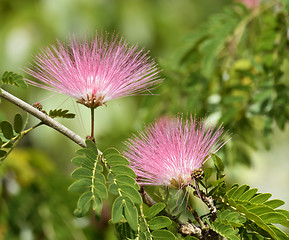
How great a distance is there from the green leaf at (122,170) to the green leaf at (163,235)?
0.08 meters

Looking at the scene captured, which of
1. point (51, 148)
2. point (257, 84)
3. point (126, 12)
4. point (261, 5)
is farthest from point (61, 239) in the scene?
point (126, 12)

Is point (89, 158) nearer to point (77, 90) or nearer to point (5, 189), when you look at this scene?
point (77, 90)

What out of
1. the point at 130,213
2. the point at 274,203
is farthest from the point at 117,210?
the point at 274,203

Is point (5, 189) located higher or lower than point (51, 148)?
lower

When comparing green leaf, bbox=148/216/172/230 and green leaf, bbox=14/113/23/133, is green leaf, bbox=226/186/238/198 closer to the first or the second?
green leaf, bbox=148/216/172/230

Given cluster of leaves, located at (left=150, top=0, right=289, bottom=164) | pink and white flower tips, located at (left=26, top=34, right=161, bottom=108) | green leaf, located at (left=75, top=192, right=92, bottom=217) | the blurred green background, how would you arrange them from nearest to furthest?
1. green leaf, located at (left=75, top=192, right=92, bottom=217)
2. pink and white flower tips, located at (left=26, top=34, right=161, bottom=108)
3. cluster of leaves, located at (left=150, top=0, right=289, bottom=164)
4. the blurred green background

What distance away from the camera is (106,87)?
721 mm

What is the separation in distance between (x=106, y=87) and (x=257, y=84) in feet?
2.20

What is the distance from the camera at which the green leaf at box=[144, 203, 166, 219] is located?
66 cm

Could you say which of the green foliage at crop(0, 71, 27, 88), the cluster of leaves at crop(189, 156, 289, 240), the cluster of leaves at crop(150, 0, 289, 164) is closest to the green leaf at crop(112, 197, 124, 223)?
the cluster of leaves at crop(189, 156, 289, 240)

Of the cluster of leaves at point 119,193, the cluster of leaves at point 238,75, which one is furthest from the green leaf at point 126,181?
the cluster of leaves at point 238,75

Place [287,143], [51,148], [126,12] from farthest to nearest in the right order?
[126,12] < [51,148] < [287,143]

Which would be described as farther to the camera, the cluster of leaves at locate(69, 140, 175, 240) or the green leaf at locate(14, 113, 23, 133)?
the green leaf at locate(14, 113, 23, 133)

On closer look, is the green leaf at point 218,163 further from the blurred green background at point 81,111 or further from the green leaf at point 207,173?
the blurred green background at point 81,111
